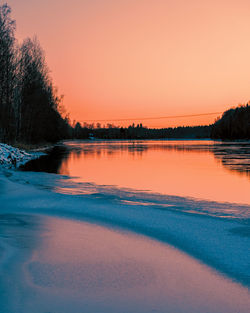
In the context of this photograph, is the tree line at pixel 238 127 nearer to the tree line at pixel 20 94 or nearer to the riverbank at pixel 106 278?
the tree line at pixel 20 94

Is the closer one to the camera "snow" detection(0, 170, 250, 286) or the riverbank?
the riverbank

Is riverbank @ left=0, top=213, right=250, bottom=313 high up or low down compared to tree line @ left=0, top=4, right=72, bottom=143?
down

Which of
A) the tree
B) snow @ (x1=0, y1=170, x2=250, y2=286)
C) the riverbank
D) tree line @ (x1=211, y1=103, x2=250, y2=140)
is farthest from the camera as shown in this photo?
tree line @ (x1=211, y1=103, x2=250, y2=140)

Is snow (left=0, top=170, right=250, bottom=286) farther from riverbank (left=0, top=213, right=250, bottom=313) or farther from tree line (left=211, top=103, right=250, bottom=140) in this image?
tree line (left=211, top=103, right=250, bottom=140)

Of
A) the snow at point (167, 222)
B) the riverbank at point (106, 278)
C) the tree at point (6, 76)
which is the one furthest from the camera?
the tree at point (6, 76)

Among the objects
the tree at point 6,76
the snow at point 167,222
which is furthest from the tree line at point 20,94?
the snow at point 167,222

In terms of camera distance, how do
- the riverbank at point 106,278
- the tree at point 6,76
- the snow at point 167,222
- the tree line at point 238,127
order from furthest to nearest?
the tree line at point 238,127, the tree at point 6,76, the snow at point 167,222, the riverbank at point 106,278

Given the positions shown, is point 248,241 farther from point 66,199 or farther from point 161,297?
point 66,199

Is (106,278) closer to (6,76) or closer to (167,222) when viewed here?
(167,222)

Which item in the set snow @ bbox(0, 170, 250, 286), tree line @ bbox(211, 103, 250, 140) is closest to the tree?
snow @ bbox(0, 170, 250, 286)

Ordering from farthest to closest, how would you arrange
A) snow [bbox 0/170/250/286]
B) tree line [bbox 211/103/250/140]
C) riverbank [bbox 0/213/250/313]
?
tree line [bbox 211/103/250/140] < snow [bbox 0/170/250/286] < riverbank [bbox 0/213/250/313]

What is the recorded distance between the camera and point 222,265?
3.78m

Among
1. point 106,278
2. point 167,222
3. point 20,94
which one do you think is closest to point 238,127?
point 20,94

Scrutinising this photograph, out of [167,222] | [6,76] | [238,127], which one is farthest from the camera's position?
[238,127]
